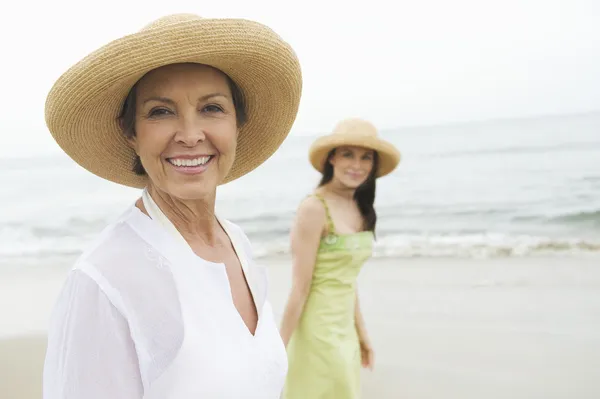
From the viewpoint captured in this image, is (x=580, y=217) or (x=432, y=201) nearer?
(x=580, y=217)

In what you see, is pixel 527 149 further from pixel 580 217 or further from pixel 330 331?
pixel 330 331

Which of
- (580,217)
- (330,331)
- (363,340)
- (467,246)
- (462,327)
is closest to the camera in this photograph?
(330,331)

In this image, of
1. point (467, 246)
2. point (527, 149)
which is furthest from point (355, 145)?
point (527, 149)

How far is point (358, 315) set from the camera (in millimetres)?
3678

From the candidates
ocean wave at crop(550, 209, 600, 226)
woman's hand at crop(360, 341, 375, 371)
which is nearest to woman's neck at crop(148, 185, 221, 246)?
woman's hand at crop(360, 341, 375, 371)

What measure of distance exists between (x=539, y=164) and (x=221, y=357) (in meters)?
23.3

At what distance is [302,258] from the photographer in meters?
3.27

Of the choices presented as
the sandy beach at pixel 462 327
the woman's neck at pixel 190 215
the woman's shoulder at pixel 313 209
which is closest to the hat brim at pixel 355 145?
the woman's shoulder at pixel 313 209

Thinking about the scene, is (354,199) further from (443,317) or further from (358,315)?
(443,317)

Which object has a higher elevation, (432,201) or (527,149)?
(527,149)

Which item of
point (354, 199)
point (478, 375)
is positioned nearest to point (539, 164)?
point (478, 375)

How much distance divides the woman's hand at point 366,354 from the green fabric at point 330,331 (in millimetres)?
360

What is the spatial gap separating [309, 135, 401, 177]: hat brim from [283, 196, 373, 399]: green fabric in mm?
421

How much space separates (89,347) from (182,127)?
1.81 feet
